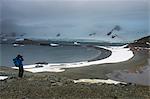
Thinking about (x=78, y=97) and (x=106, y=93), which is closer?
(x=78, y=97)

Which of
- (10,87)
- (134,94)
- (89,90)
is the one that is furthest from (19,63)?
(134,94)

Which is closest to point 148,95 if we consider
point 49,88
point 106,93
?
→ point 106,93

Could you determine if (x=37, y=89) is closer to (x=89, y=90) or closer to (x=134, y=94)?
(x=89, y=90)

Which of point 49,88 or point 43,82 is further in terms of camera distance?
point 43,82

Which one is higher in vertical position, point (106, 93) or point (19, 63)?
point (19, 63)

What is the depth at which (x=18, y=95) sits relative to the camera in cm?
1598

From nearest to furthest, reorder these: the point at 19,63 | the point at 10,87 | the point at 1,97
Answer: the point at 1,97, the point at 10,87, the point at 19,63

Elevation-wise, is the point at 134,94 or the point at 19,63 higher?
the point at 19,63

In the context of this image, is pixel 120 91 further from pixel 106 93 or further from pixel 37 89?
pixel 37 89

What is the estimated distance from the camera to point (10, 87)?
59.1 feet

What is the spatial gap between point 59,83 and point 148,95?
18.6 feet

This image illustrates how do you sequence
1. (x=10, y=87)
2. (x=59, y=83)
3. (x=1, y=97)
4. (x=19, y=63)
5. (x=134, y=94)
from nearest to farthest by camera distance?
(x=1, y=97) → (x=134, y=94) → (x=10, y=87) → (x=59, y=83) → (x=19, y=63)

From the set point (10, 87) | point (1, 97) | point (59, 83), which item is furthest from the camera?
point (59, 83)

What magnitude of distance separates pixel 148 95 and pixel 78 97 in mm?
3484
